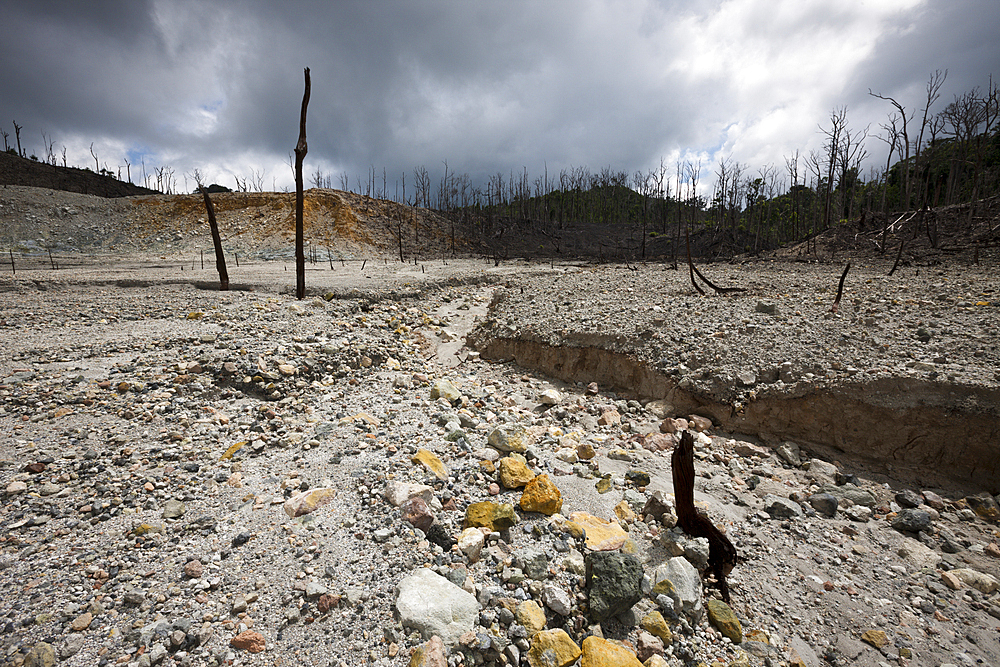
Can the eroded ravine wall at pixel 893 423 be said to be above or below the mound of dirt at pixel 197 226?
below

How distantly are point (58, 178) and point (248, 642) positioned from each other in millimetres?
67219

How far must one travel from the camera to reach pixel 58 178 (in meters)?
43.7

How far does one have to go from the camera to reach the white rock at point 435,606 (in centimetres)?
189

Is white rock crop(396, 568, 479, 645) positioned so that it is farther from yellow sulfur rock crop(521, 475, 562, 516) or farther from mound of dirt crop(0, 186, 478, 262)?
mound of dirt crop(0, 186, 478, 262)

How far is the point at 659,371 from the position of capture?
Result: 5156 millimetres

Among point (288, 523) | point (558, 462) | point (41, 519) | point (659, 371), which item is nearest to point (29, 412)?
point (41, 519)

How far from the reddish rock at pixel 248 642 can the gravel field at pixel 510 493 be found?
0.04ft

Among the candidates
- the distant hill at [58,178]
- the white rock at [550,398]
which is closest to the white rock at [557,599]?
the white rock at [550,398]

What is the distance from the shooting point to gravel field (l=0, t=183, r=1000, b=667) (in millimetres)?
1928

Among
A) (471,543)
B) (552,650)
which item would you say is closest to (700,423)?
(471,543)

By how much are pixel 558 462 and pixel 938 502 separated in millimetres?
3168

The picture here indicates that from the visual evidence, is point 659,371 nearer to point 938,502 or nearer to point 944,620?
point 938,502

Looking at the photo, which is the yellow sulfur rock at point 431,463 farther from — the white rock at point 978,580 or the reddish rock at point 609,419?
the white rock at point 978,580

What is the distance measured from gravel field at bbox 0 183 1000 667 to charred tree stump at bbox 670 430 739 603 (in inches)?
3.2
